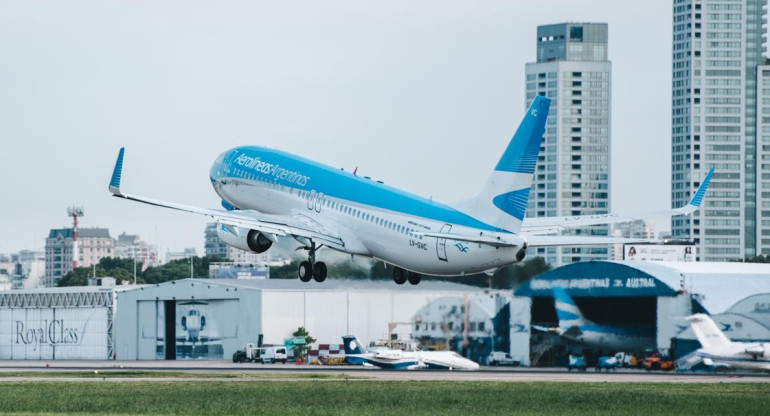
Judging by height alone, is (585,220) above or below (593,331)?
above

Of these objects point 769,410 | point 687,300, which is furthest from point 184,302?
point 769,410

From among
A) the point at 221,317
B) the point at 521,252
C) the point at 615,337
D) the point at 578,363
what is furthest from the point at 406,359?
the point at 521,252

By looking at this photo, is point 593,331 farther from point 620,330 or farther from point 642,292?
point 642,292

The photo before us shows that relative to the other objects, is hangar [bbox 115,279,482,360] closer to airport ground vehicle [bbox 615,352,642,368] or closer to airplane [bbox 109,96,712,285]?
airport ground vehicle [bbox 615,352,642,368]

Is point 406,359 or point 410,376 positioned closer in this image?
point 410,376

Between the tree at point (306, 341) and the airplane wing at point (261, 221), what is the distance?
7535 centimetres

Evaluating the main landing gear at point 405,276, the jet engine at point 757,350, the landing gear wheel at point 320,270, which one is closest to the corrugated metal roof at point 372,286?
the main landing gear at point 405,276

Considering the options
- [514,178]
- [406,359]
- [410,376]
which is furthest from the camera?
[406,359]

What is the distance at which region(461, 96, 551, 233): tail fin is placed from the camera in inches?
2916

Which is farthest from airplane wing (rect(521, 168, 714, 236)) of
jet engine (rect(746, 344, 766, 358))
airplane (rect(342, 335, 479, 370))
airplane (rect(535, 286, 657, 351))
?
airplane (rect(342, 335, 479, 370))

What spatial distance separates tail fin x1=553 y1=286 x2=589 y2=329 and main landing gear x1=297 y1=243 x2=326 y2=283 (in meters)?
47.0

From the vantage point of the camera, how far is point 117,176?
268 ft

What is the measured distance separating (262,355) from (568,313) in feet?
128

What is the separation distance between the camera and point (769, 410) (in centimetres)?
8162
